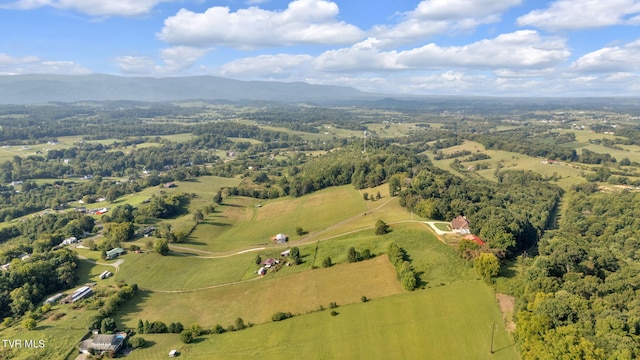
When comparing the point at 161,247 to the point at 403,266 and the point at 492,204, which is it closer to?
the point at 403,266

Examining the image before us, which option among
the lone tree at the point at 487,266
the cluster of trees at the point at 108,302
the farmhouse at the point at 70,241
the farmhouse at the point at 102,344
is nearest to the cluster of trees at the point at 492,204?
the lone tree at the point at 487,266

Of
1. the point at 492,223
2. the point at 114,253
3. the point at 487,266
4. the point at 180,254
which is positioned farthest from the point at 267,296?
the point at 492,223

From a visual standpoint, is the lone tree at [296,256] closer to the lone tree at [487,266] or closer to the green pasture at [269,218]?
the green pasture at [269,218]

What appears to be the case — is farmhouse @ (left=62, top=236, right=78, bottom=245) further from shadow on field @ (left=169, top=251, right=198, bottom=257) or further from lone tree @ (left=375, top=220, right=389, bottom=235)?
lone tree @ (left=375, top=220, right=389, bottom=235)

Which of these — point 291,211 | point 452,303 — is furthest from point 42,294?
point 452,303

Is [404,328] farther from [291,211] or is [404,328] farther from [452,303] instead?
[291,211]

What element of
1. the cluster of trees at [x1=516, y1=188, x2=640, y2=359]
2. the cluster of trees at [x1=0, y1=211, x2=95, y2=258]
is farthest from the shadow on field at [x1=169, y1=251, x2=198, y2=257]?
the cluster of trees at [x1=516, y1=188, x2=640, y2=359]
